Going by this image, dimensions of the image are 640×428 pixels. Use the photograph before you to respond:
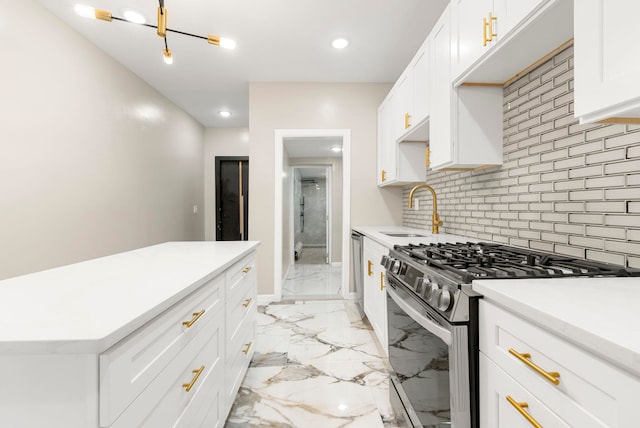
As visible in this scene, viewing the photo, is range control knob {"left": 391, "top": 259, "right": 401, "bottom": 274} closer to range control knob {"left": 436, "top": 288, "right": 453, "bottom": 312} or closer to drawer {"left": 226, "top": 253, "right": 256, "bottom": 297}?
range control knob {"left": 436, "top": 288, "right": 453, "bottom": 312}

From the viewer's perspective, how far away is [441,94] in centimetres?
195

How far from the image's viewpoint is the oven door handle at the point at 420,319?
991 millimetres

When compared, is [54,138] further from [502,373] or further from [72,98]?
[502,373]

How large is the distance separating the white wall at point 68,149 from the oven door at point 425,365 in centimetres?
265

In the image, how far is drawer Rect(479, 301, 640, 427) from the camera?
52cm

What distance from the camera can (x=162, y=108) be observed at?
4371 millimetres

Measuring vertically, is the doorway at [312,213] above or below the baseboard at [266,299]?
above

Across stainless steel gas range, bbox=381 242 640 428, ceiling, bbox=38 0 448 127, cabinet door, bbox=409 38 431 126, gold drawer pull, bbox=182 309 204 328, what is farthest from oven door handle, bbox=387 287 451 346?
ceiling, bbox=38 0 448 127

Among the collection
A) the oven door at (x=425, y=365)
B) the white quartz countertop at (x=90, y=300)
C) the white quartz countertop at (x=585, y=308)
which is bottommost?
the oven door at (x=425, y=365)

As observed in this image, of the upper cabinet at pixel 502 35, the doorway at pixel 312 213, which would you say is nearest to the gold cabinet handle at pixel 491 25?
Answer: the upper cabinet at pixel 502 35

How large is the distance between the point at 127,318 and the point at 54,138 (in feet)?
8.76

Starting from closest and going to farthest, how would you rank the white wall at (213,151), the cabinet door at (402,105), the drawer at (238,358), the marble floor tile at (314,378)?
the drawer at (238,358), the marble floor tile at (314,378), the cabinet door at (402,105), the white wall at (213,151)

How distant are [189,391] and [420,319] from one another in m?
0.86

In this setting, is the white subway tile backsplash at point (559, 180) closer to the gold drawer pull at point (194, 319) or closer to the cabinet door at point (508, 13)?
the cabinet door at point (508, 13)
